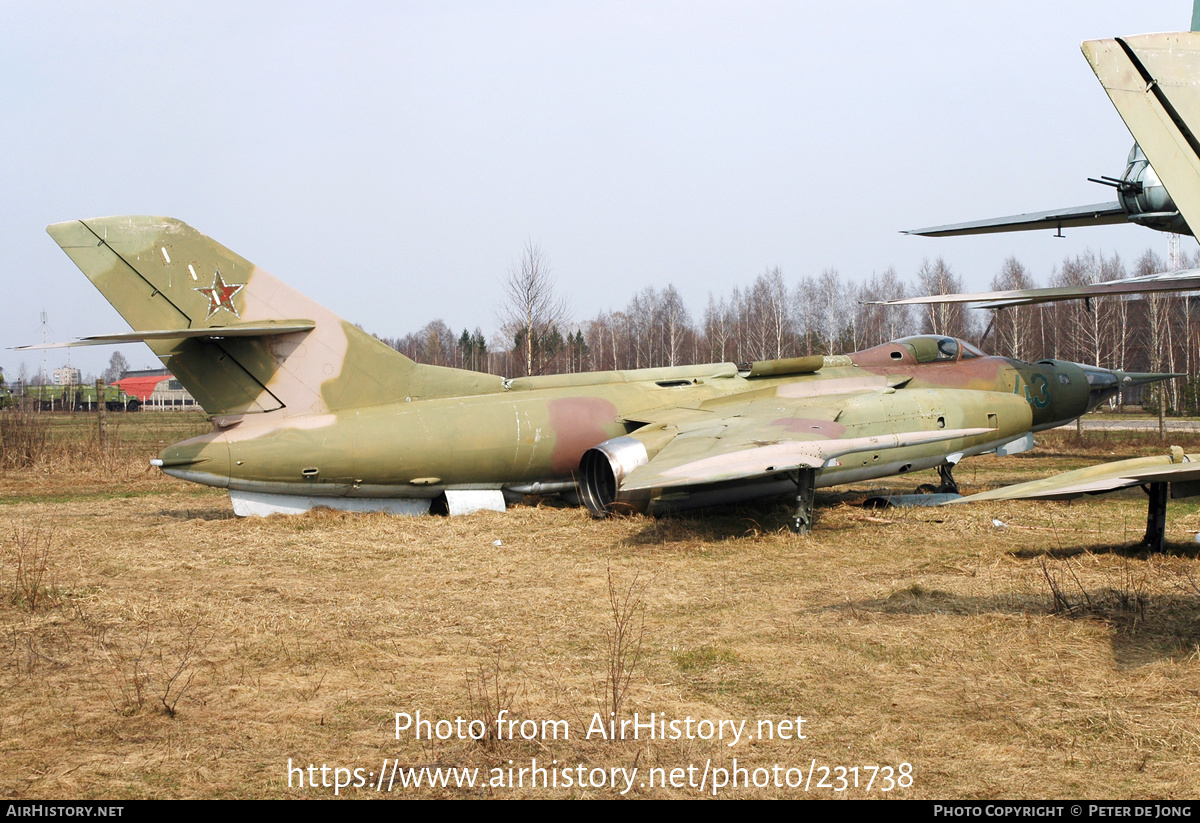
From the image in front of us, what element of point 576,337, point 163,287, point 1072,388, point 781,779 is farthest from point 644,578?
point 576,337

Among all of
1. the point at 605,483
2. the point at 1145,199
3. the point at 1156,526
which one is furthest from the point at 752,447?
the point at 1145,199

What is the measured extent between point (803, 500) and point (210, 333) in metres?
7.82

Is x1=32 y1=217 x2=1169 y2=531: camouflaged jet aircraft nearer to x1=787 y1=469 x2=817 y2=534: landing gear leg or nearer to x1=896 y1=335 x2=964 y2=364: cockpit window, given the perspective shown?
x1=787 y1=469 x2=817 y2=534: landing gear leg

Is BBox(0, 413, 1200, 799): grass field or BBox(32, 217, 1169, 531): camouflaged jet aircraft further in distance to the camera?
BBox(32, 217, 1169, 531): camouflaged jet aircraft

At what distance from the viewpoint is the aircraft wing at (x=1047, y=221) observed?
1702 centimetres

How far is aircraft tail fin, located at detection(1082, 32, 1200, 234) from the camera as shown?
16.9 ft

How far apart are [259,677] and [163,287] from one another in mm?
7467

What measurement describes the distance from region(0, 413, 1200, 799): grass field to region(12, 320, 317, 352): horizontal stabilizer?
2.46 meters

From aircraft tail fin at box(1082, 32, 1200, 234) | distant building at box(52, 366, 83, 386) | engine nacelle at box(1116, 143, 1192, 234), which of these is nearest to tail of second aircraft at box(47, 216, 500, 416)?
aircraft tail fin at box(1082, 32, 1200, 234)

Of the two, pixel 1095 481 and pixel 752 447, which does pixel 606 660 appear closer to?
pixel 1095 481

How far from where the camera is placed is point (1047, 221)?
1783cm
